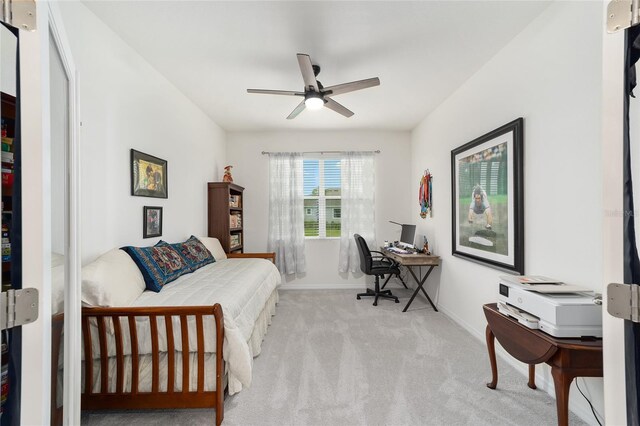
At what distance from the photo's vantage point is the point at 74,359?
3.95ft

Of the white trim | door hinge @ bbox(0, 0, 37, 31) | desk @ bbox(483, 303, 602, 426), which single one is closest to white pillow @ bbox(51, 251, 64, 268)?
the white trim

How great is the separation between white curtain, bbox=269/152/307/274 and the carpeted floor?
1563mm

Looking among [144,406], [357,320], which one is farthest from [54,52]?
[357,320]

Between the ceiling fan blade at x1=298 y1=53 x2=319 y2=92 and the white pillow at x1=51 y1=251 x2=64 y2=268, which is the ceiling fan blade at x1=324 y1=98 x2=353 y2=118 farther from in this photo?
the white pillow at x1=51 y1=251 x2=64 y2=268

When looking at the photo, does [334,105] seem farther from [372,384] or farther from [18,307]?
[18,307]

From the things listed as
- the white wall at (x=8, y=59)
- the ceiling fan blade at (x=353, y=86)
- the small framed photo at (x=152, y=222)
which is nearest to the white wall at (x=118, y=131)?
the small framed photo at (x=152, y=222)

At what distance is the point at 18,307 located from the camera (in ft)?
2.19

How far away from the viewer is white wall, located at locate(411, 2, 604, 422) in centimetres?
160

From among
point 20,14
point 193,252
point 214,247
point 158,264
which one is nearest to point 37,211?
point 20,14

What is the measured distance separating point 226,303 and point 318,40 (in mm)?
2118

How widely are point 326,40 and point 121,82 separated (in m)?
1.72

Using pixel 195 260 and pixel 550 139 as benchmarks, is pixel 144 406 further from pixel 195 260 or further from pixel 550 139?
pixel 550 139

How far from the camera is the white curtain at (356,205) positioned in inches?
181

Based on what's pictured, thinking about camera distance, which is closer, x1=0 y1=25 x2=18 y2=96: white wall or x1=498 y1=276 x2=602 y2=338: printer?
x1=0 y1=25 x2=18 y2=96: white wall
